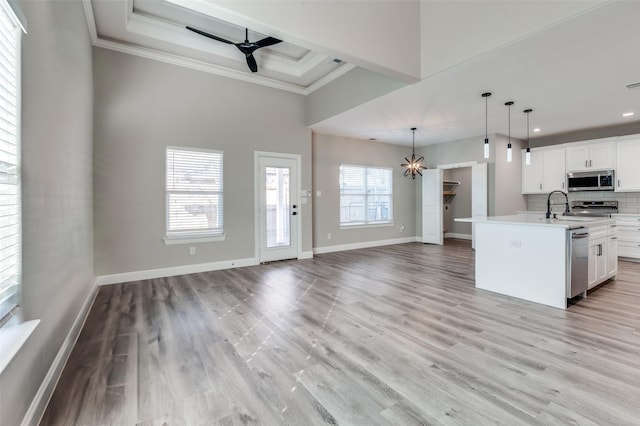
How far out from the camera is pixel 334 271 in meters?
5.10

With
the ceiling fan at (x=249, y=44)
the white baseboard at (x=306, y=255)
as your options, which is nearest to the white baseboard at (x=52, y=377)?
the ceiling fan at (x=249, y=44)

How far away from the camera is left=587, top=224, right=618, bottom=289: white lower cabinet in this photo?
12.3ft

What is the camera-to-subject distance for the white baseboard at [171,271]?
4.35 m

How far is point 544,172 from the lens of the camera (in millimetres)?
7031

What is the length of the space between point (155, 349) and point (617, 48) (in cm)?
544

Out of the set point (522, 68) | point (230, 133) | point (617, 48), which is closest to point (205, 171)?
point (230, 133)

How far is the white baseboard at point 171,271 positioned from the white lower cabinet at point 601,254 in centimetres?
506

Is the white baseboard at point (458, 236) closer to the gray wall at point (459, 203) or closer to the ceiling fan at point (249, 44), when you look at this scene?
the gray wall at point (459, 203)

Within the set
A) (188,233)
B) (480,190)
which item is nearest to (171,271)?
(188,233)

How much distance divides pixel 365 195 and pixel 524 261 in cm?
448

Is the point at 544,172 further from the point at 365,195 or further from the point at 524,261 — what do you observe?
the point at 524,261

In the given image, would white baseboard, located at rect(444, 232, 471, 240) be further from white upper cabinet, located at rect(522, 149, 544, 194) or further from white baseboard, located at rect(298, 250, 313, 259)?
white baseboard, located at rect(298, 250, 313, 259)

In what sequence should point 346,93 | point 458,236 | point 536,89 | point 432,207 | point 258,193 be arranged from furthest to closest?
point 458,236
point 432,207
point 258,193
point 346,93
point 536,89

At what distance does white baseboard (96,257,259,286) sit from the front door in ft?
1.49
